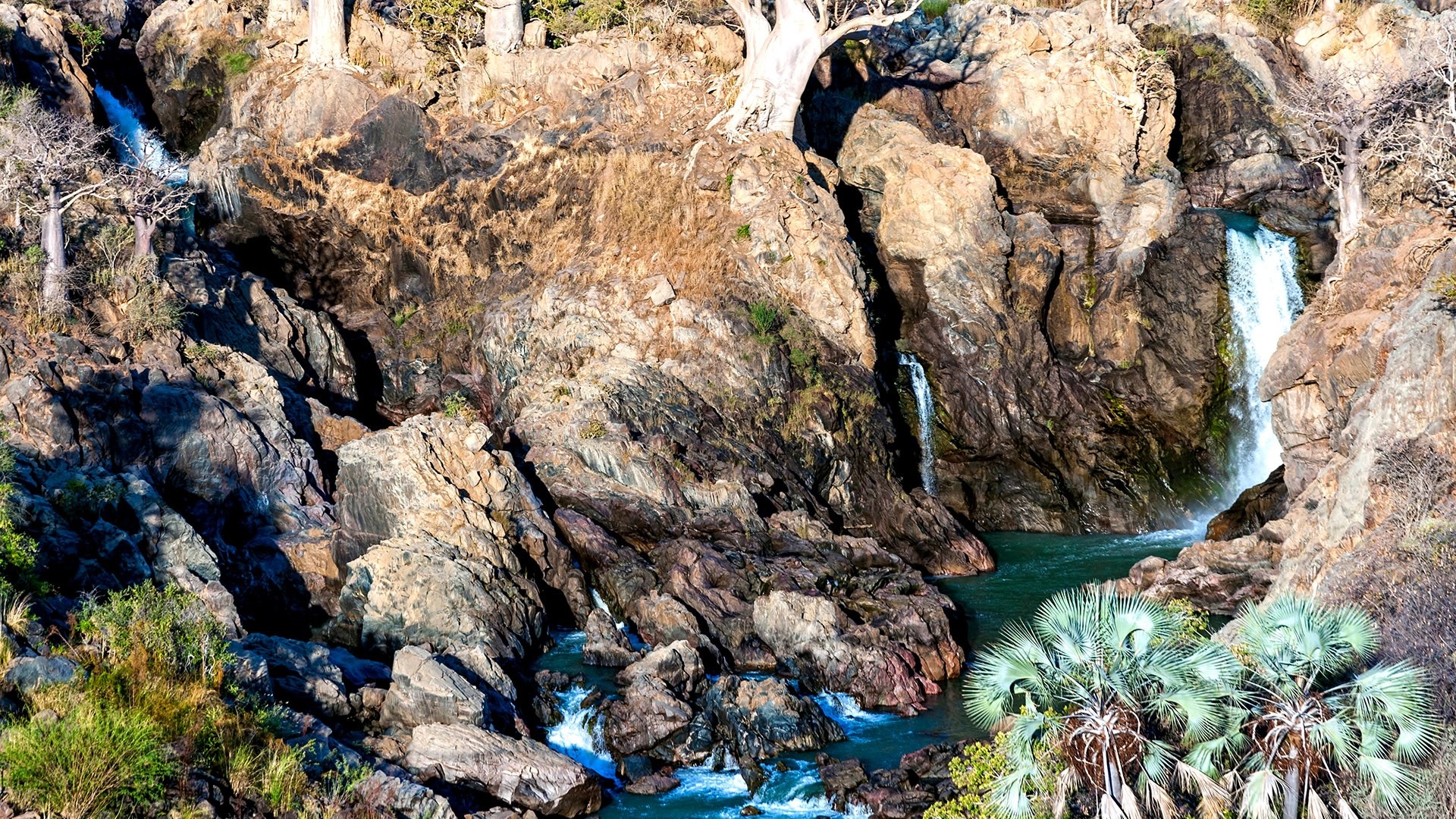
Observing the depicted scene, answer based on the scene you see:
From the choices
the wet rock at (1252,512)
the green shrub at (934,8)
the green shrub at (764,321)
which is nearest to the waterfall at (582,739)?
the green shrub at (764,321)

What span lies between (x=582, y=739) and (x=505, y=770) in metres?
2.96

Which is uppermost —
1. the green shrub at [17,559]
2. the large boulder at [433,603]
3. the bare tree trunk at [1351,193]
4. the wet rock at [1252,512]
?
the bare tree trunk at [1351,193]

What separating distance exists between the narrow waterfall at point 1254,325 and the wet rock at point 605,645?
23.8 metres

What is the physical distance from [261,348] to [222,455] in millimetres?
7385

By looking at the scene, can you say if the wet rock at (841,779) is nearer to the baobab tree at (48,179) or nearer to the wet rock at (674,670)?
the wet rock at (674,670)

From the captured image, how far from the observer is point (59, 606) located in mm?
19766

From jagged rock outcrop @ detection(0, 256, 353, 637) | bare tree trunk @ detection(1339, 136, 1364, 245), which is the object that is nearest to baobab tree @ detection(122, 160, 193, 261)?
jagged rock outcrop @ detection(0, 256, 353, 637)

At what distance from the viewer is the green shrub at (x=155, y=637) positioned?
17.9m

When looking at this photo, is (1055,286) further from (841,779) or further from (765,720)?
(841,779)

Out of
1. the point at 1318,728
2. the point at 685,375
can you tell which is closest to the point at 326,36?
the point at 685,375

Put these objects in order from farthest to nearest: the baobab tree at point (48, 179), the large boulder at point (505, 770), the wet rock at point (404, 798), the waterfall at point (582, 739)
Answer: the baobab tree at point (48, 179), the waterfall at point (582, 739), the large boulder at point (505, 770), the wet rock at point (404, 798)

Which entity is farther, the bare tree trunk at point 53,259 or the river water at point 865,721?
the bare tree trunk at point 53,259

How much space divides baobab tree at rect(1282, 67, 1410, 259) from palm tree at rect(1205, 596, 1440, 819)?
2583 cm

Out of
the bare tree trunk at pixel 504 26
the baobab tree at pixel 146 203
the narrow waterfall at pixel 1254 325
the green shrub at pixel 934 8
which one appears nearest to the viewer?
the baobab tree at pixel 146 203
